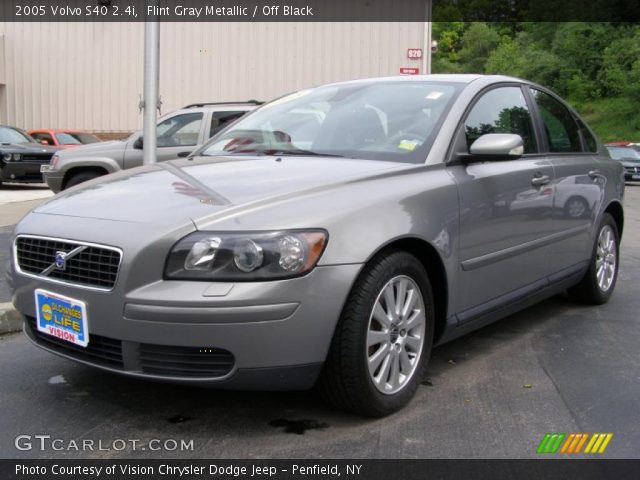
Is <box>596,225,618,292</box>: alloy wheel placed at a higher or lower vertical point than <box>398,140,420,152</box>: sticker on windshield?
lower

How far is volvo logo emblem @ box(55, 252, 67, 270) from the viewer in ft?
9.32

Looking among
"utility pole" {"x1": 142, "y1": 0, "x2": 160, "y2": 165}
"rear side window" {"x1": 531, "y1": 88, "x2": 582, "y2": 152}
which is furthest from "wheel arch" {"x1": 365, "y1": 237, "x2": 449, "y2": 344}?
"utility pole" {"x1": 142, "y1": 0, "x2": 160, "y2": 165}

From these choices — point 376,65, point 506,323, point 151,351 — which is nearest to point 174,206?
point 151,351

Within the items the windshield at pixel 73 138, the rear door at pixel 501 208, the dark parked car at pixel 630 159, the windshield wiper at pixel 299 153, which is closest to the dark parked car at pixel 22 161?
the windshield at pixel 73 138

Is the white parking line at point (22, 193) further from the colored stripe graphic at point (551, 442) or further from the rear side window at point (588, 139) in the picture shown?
the colored stripe graphic at point (551, 442)

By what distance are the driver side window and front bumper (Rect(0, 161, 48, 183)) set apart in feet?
20.6

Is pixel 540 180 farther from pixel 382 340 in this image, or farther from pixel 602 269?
pixel 382 340

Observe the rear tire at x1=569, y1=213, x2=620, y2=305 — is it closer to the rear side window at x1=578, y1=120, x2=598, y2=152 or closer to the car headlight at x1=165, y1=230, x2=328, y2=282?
the rear side window at x1=578, y1=120, x2=598, y2=152

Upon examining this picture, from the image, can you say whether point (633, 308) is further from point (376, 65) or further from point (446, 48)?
point (446, 48)

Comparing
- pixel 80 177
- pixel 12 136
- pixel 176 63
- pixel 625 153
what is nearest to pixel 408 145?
pixel 80 177

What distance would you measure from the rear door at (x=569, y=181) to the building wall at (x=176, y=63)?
51.5 feet

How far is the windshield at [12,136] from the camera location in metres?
15.2

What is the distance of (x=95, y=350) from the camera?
283cm

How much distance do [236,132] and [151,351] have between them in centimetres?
199
